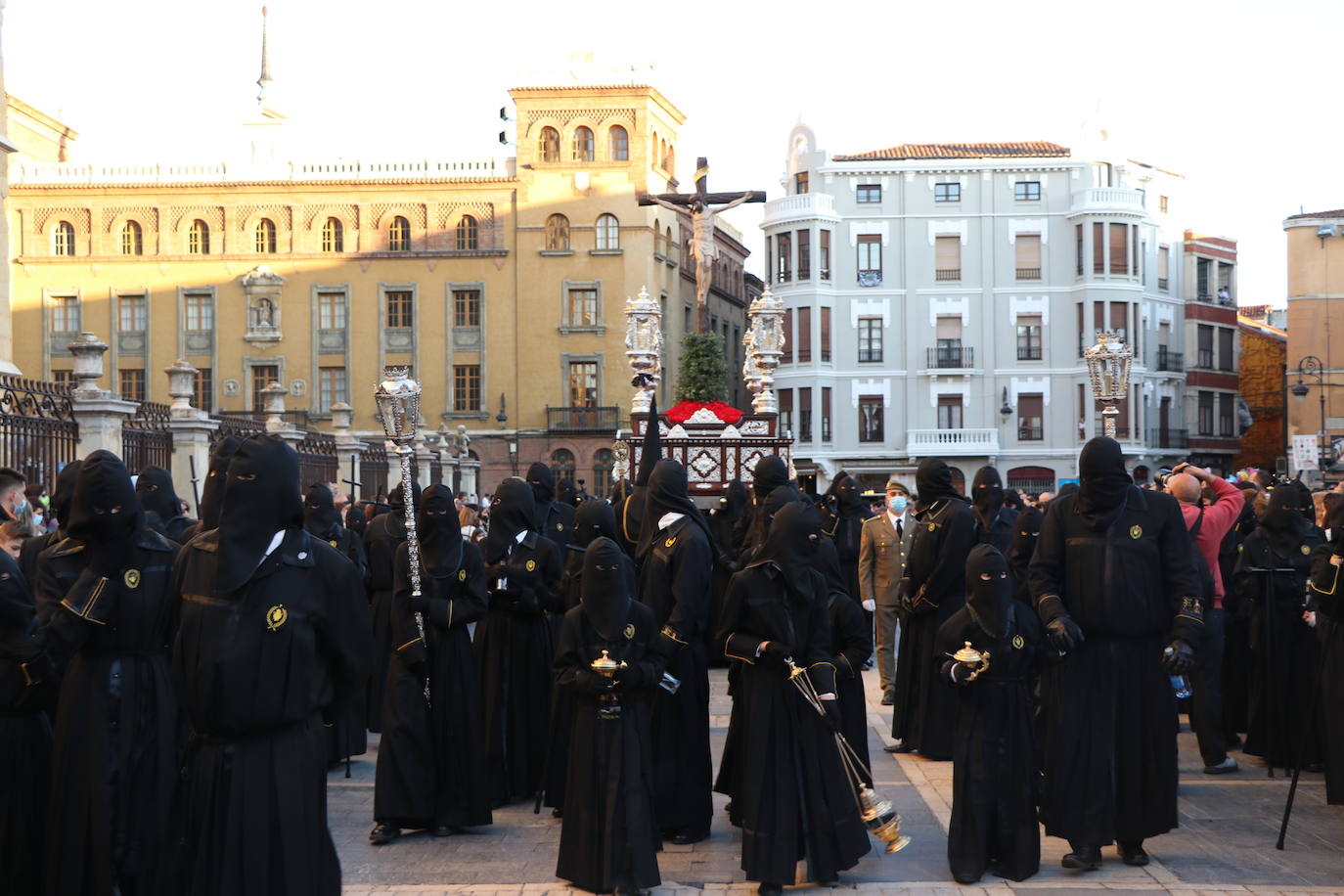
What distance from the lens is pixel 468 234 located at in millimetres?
52406

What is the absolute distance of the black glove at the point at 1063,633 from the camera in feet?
25.0

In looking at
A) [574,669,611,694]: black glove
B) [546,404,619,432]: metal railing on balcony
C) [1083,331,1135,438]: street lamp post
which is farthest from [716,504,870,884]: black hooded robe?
[546,404,619,432]: metal railing on balcony

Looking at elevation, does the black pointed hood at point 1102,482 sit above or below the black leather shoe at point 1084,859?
above

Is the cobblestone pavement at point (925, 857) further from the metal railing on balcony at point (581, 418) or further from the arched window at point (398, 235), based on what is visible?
the arched window at point (398, 235)

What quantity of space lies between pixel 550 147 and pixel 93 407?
1433 inches

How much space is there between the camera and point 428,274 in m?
52.5

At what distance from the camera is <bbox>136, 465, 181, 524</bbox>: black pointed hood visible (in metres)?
8.77

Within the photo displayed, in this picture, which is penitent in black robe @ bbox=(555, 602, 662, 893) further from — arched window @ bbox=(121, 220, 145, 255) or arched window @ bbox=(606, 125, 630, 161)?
arched window @ bbox=(121, 220, 145, 255)

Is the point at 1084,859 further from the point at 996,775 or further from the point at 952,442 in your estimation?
the point at 952,442

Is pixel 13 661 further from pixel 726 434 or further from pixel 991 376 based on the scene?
pixel 991 376

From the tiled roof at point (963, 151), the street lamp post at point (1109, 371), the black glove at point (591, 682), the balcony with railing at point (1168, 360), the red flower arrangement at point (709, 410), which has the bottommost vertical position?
the black glove at point (591, 682)

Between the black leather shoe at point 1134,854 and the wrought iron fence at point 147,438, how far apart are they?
14.1 metres

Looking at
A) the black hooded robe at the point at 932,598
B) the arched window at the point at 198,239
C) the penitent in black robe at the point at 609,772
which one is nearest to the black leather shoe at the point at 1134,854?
the penitent in black robe at the point at 609,772

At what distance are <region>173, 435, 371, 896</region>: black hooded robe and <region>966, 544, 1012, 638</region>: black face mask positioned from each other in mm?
3669
